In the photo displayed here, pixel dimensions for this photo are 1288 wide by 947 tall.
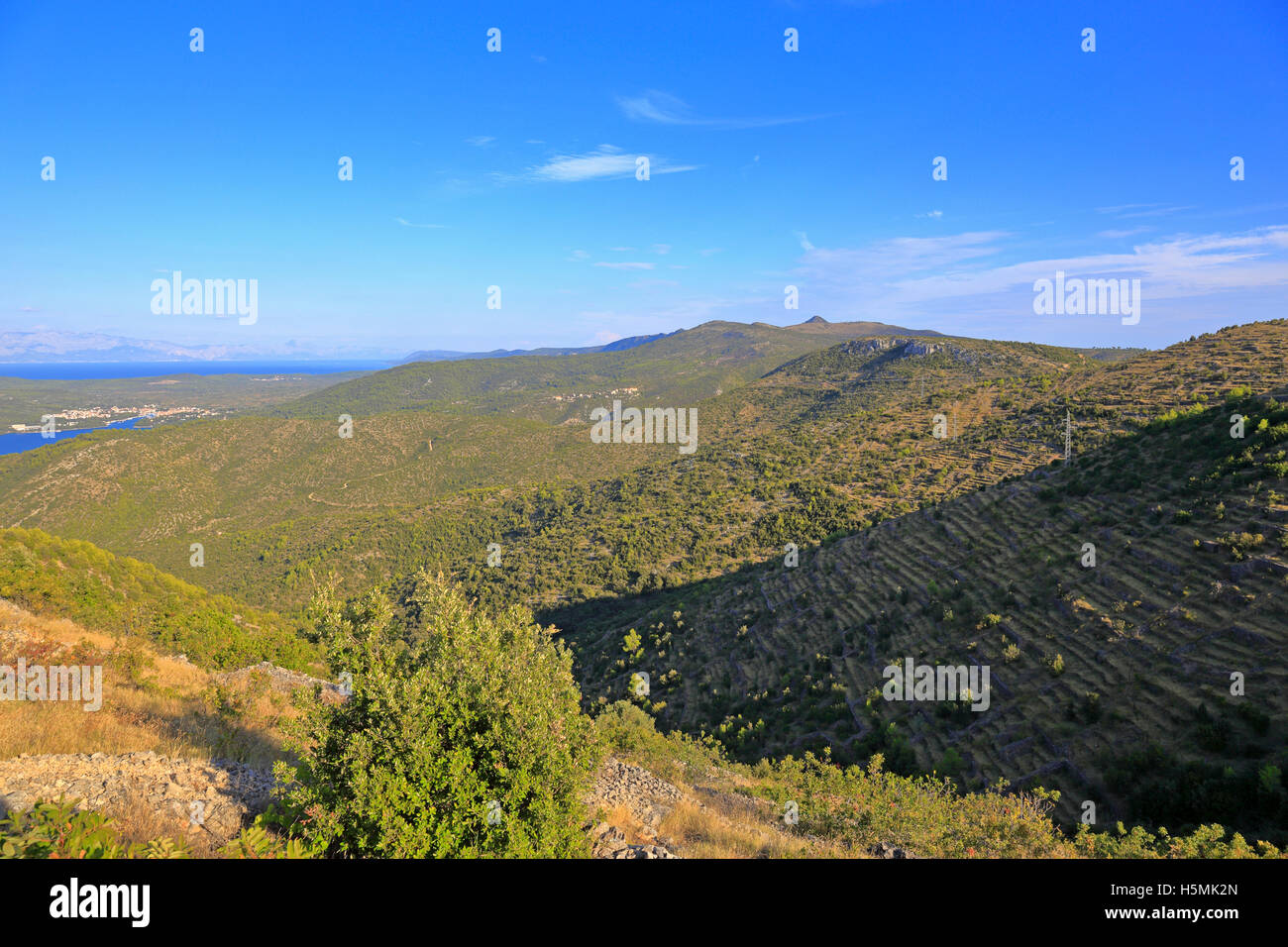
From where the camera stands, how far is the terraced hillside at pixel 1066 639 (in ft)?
34.9

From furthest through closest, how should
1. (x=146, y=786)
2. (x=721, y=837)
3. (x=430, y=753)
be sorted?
(x=721, y=837) → (x=146, y=786) → (x=430, y=753)

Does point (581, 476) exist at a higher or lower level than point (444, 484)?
higher

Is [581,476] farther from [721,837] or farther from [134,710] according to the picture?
[721,837]

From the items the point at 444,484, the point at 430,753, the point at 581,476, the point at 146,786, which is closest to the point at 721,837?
the point at 430,753

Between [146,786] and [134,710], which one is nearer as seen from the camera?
[146,786]

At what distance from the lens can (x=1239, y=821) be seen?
8766 mm

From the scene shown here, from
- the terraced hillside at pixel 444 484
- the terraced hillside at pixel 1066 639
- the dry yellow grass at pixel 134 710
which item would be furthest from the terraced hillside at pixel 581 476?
the dry yellow grass at pixel 134 710

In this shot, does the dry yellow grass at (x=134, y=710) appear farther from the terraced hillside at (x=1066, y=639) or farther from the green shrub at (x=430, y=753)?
the terraced hillside at (x=1066, y=639)

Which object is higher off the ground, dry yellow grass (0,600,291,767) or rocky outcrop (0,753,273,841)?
rocky outcrop (0,753,273,841)

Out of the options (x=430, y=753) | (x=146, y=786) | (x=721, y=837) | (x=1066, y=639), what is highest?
(x=430, y=753)

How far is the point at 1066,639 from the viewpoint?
48.1 ft

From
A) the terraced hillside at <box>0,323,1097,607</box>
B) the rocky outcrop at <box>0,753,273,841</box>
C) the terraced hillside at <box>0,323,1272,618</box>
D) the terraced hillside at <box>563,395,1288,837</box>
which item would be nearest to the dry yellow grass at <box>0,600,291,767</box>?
the rocky outcrop at <box>0,753,273,841</box>

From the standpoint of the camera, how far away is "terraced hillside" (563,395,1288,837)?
34.9ft

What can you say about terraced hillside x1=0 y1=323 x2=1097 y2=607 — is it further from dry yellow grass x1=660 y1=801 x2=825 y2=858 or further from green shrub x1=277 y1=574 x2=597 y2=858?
green shrub x1=277 y1=574 x2=597 y2=858
